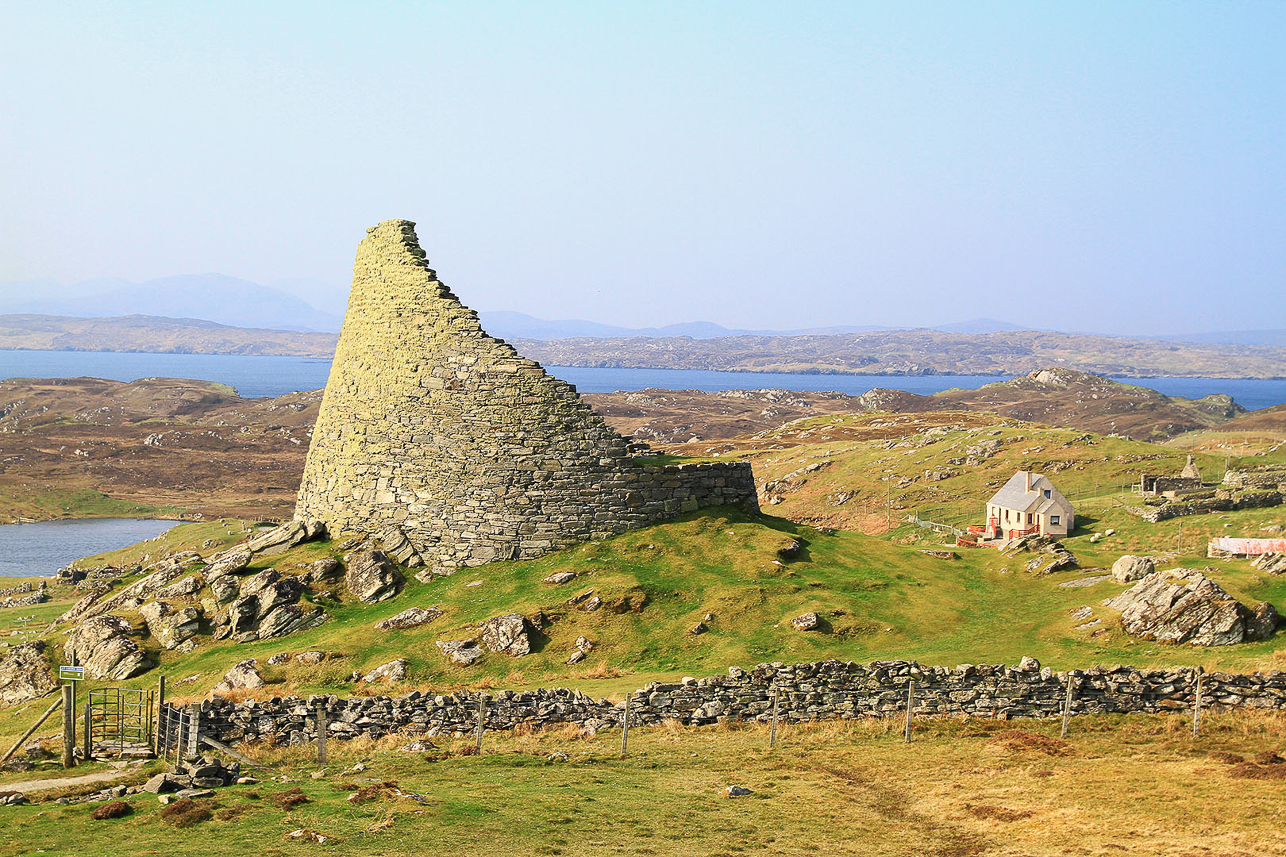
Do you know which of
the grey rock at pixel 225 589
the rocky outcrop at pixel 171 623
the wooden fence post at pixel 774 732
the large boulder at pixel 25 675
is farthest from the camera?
the grey rock at pixel 225 589

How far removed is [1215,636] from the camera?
22.6 meters

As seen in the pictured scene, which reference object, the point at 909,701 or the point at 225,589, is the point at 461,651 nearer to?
the point at 225,589

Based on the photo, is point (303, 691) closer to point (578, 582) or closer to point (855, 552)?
point (578, 582)

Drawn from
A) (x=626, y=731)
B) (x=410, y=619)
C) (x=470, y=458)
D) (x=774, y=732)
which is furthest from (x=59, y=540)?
(x=774, y=732)

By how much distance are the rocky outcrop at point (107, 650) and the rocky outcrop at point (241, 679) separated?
362cm

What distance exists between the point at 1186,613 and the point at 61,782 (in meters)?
25.3

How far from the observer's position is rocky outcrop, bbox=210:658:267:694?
23359mm

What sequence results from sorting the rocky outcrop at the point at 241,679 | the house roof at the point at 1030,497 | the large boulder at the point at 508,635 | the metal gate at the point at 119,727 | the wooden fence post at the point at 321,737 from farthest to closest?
the house roof at the point at 1030,497
the large boulder at the point at 508,635
the rocky outcrop at the point at 241,679
the metal gate at the point at 119,727
the wooden fence post at the point at 321,737

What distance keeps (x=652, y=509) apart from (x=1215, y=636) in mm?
15647

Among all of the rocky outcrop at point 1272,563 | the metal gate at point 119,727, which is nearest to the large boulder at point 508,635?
the metal gate at point 119,727

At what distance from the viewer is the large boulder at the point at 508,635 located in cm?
2430

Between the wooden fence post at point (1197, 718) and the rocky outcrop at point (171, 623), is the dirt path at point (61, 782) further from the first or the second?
the wooden fence post at point (1197, 718)

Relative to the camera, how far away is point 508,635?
Result: 968 inches

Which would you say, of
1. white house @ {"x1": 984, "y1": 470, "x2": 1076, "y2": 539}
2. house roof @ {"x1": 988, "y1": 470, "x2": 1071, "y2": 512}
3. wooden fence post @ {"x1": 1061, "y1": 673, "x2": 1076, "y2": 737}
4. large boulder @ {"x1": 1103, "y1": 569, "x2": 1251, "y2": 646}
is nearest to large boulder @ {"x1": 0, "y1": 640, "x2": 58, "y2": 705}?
wooden fence post @ {"x1": 1061, "y1": 673, "x2": 1076, "y2": 737}
